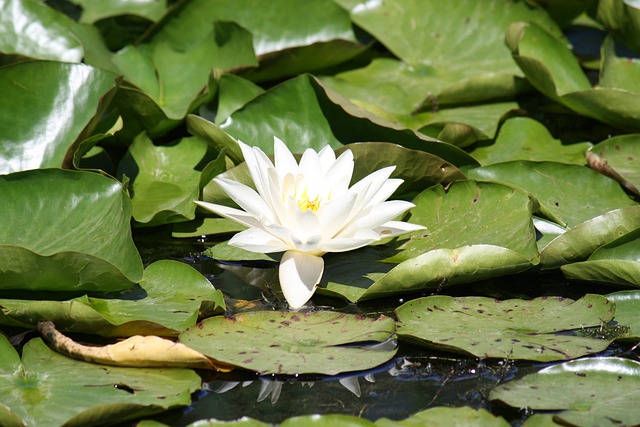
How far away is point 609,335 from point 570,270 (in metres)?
0.27

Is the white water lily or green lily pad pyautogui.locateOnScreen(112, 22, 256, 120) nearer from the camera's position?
the white water lily

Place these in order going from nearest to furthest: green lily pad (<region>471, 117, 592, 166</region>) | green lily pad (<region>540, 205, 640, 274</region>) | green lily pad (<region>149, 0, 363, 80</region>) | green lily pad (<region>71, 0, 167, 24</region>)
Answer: green lily pad (<region>540, 205, 640, 274</region>) < green lily pad (<region>471, 117, 592, 166</region>) < green lily pad (<region>149, 0, 363, 80</region>) < green lily pad (<region>71, 0, 167, 24</region>)

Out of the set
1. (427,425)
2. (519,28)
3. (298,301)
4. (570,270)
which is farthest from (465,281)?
(519,28)

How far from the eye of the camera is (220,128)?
2.42 meters

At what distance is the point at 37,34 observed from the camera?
2.89 m

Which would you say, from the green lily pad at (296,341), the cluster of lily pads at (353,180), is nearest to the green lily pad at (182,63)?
the cluster of lily pads at (353,180)

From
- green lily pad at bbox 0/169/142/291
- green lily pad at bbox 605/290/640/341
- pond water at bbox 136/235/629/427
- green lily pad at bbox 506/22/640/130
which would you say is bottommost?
pond water at bbox 136/235/629/427

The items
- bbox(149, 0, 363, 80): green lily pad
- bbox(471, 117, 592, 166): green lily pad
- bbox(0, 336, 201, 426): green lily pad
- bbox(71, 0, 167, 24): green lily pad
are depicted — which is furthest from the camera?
bbox(71, 0, 167, 24): green lily pad

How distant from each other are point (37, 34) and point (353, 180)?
1.40 meters

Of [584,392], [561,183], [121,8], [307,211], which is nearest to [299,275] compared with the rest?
[307,211]

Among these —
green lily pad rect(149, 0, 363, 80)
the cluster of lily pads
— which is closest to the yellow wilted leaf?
the cluster of lily pads

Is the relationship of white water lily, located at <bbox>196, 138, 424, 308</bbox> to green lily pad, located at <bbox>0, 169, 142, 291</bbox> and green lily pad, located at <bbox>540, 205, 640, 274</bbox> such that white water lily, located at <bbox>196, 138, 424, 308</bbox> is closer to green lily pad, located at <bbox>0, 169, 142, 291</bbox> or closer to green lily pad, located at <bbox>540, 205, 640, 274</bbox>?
green lily pad, located at <bbox>0, 169, 142, 291</bbox>

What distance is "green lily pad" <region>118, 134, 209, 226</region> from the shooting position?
7.73 feet

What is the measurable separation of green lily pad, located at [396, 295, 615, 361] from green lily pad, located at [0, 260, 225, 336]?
1.64 feet
